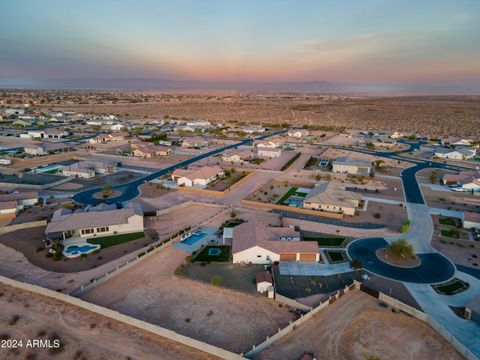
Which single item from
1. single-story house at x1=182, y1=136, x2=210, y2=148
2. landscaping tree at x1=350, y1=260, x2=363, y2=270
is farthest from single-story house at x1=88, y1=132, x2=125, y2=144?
landscaping tree at x1=350, y1=260, x2=363, y2=270

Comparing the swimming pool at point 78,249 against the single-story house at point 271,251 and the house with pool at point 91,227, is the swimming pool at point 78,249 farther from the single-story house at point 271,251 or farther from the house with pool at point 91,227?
the single-story house at point 271,251

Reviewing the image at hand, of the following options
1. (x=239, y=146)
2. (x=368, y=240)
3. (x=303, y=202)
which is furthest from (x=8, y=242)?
(x=239, y=146)

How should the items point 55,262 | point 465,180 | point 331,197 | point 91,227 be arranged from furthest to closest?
point 465,180, point 331,197, point 91,227, point 55,262

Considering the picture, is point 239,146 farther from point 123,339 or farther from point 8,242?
point 123,339

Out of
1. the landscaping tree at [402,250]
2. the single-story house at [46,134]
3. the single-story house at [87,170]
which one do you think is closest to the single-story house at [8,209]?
the single-story house at [87,170]

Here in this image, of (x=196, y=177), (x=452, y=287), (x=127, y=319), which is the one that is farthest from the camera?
(x=196, y=177)

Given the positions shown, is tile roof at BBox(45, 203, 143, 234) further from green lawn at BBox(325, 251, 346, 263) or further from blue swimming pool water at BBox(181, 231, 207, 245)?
green lawn at BBox(325, 251, 346, 263)

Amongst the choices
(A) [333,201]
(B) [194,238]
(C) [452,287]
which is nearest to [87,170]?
(B) [194,238]

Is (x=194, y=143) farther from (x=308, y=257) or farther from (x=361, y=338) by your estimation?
(x=361, y=338)
